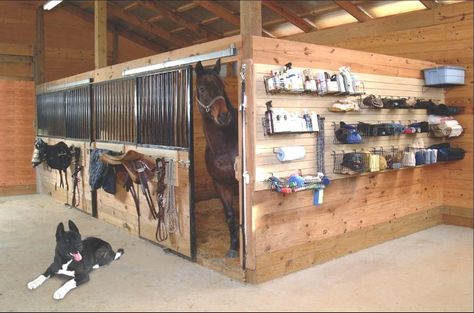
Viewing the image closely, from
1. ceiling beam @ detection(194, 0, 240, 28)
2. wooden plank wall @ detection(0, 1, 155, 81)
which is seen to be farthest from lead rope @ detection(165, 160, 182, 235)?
wooden plank wall @ detection(0, 1, 155, 81)

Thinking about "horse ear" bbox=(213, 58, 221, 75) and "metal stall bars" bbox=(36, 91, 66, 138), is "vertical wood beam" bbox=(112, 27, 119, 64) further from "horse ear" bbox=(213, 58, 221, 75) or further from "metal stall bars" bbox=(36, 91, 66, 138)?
"horse ear" bbox=(213, 58, 221, 75)

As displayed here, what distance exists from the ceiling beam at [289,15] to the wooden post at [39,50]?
436cm

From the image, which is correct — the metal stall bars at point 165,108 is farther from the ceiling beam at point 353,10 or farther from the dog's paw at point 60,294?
Answer: the ceiling beam at point 353,10

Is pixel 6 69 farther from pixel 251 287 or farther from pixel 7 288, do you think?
pixel 251 287

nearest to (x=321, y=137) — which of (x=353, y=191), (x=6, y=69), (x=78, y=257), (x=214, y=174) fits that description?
(x=353, y=191)

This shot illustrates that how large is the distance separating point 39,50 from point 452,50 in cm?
706

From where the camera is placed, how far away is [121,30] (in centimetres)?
963

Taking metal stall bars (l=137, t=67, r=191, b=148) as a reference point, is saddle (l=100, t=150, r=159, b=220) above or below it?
below

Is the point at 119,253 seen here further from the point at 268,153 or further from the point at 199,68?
the point at 199,68

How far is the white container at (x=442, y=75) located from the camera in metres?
5.14

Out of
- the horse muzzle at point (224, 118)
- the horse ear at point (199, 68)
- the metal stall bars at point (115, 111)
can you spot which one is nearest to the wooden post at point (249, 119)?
the horse muzzle at point (224, 118)

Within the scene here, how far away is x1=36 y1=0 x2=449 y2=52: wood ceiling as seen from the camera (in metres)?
6.74

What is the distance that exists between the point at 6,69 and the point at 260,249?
679 centimetres

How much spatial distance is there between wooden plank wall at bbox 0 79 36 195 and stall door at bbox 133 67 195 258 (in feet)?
14.8
